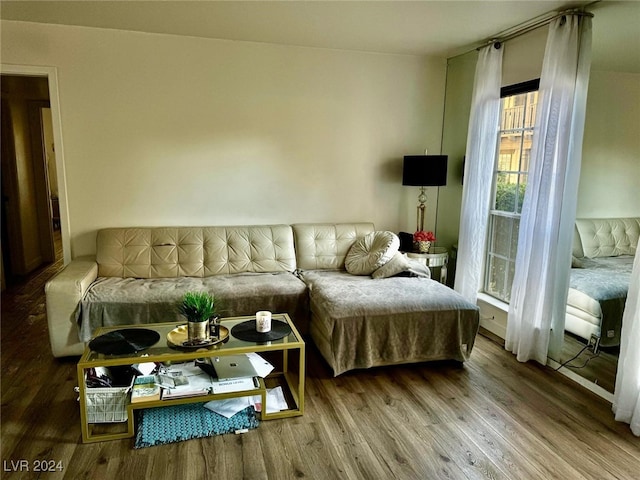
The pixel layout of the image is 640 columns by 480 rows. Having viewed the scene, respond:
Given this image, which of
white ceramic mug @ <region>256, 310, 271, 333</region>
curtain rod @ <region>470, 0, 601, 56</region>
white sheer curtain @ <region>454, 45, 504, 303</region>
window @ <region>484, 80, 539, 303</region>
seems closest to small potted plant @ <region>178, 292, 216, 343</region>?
white ceramic mug @ <region>256, 310, 271, 333</region>

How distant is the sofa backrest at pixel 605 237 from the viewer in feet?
8.13

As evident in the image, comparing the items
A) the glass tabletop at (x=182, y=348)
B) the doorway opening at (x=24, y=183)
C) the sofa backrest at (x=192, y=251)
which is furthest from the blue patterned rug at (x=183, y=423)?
the doorway opening at (x=24, y=183)

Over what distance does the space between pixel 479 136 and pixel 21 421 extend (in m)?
3.66

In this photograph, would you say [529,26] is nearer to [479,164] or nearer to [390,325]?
[479,164]

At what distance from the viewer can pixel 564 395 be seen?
2648 millimetres

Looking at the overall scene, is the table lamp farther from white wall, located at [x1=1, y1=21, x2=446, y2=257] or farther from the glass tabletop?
the glass tabletop

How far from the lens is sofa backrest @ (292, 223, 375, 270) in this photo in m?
3.80

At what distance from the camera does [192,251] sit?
355cm

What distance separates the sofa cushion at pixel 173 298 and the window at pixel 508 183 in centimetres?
170

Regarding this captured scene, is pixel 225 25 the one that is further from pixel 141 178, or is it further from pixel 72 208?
pixel 72 208

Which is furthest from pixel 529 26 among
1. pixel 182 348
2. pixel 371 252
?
pixel 182 348

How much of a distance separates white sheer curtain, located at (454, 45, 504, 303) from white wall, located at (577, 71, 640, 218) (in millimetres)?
825

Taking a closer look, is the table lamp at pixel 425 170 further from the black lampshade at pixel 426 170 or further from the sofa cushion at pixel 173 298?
the sofa cushion at pixel 173 298

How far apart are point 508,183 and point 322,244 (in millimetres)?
1644
